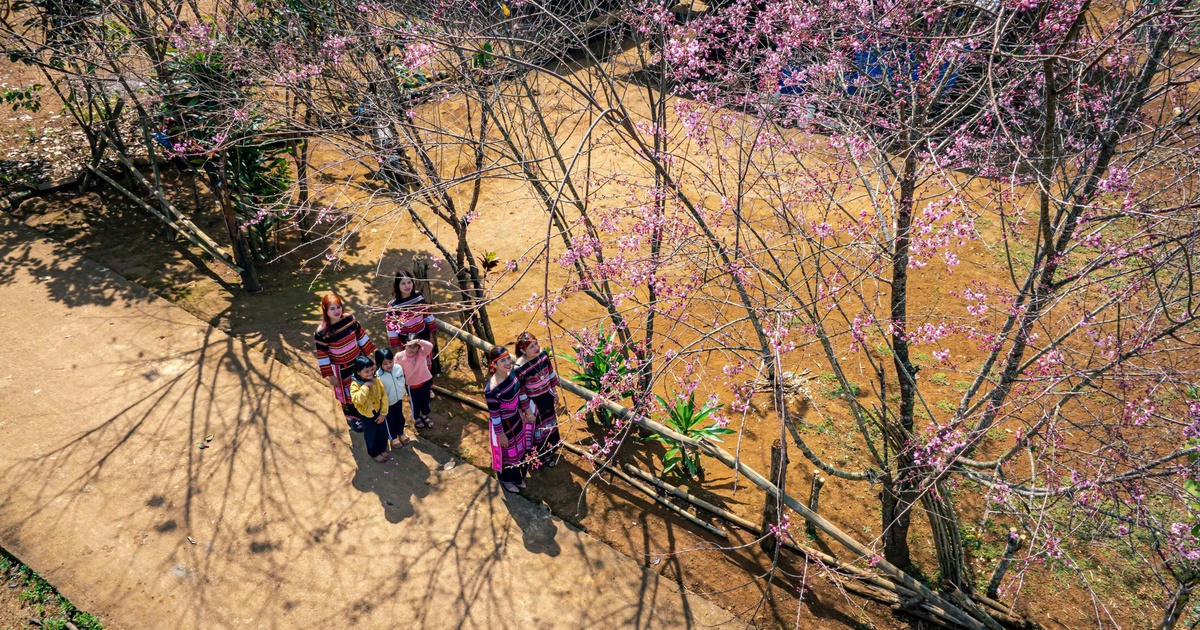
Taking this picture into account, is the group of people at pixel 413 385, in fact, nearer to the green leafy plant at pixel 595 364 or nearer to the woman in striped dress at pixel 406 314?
→ the woman in striped dress at pixel 406 314

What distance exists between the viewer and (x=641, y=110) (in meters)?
12.3

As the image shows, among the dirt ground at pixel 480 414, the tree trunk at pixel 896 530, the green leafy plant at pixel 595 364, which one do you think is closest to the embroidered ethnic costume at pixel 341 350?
the dirt ground at pixel 480 414

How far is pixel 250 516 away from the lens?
5.88 metres

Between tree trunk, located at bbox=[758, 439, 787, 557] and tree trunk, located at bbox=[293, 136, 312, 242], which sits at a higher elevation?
tree trunk, located at bbox=[293, 136, 312, 242]

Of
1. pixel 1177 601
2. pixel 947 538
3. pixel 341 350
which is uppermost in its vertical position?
pixel 1177 601

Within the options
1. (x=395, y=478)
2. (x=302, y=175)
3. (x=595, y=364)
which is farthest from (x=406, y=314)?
(x=302, y=175)

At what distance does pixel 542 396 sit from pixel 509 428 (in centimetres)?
40

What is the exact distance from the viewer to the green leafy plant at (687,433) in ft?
20.4

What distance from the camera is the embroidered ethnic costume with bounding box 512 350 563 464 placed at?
19.6ft

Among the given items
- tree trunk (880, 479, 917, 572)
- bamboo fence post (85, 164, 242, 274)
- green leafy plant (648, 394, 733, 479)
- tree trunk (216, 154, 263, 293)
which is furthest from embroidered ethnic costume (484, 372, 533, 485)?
bamboo fence post (85, 164, 242, 274)

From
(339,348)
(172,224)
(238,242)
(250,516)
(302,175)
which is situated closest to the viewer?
(250,516)

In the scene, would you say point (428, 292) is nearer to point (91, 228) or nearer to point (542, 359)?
point (542, 359)

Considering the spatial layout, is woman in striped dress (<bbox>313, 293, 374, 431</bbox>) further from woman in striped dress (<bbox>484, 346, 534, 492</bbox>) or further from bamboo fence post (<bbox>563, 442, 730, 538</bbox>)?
bamboo fence post (<bbox>563, 442, 730, 538</bbox>)

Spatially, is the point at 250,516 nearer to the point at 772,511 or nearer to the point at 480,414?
the point at 480,414
